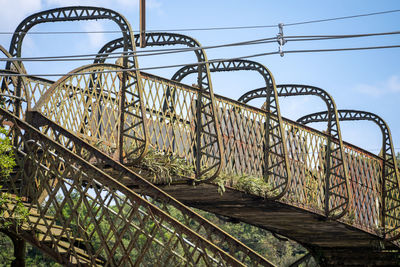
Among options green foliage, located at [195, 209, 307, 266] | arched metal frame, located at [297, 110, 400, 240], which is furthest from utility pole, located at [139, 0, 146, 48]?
green foliage, located at [195, 209, 307, 266]

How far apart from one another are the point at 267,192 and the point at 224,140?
6.54 feet

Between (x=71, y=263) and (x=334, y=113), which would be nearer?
(x=71, y=263)

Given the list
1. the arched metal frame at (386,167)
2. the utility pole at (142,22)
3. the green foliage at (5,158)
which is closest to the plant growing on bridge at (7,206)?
the green foliage at (5,158)

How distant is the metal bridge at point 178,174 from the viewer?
41.7 feet

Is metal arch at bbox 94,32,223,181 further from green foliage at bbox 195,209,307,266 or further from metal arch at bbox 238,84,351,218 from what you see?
green foliage at bbox 195,209,307,266

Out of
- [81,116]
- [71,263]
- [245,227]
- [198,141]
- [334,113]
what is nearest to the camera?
[71,263]

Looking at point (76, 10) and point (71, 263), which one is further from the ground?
point (76, 10)

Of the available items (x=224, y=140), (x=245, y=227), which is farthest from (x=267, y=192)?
(x=245, y=227)

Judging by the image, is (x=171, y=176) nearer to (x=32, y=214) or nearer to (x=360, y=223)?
(x=32, y=214)

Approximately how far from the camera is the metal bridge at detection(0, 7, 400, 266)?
12.7 metres

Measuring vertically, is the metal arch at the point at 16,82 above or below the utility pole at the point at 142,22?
below

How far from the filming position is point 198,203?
20.2 metres

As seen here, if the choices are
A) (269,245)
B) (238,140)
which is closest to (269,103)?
(238,140)

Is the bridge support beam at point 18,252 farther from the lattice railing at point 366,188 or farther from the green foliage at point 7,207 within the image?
the lattice railing at point 366,188
